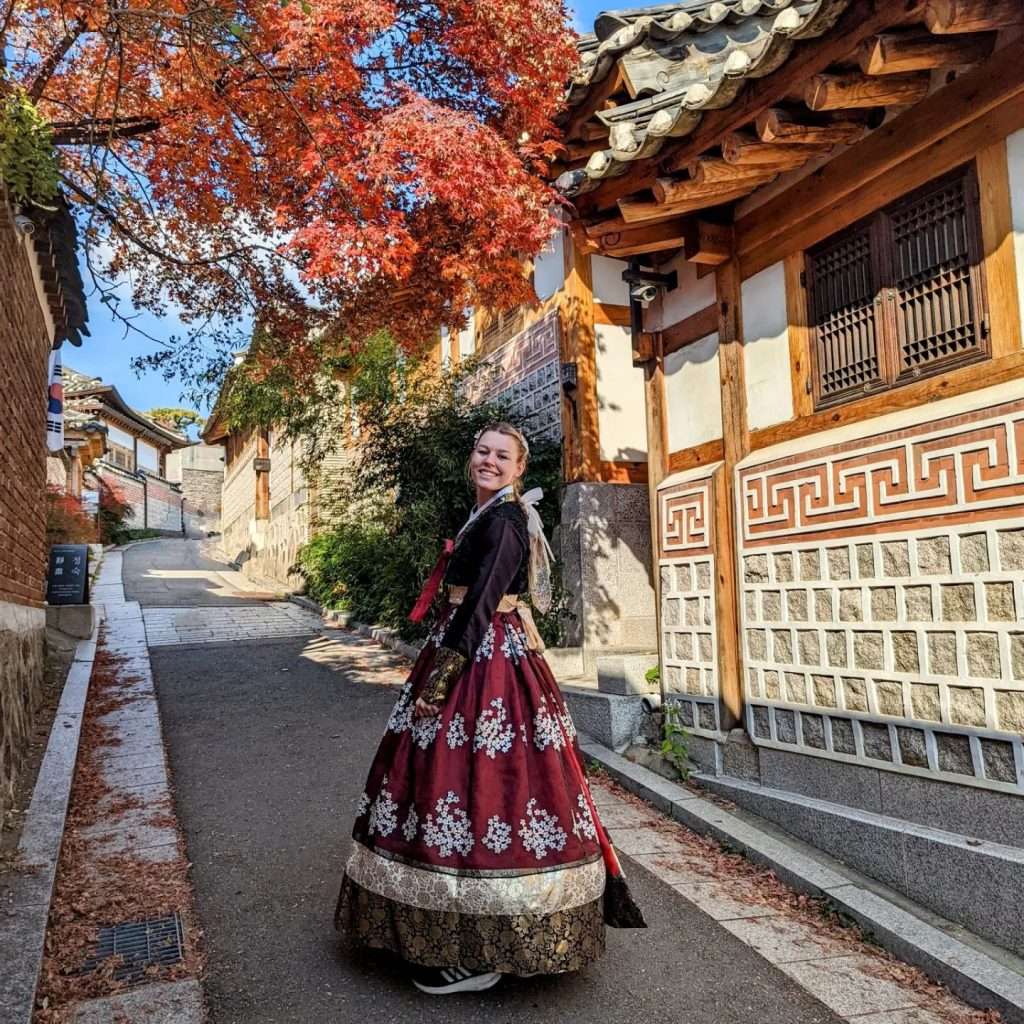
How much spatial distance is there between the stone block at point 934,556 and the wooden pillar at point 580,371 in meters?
4.44

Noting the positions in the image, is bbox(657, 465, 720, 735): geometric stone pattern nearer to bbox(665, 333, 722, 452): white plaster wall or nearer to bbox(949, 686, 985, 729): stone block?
bbox(665, 333, 722, 452): white plaster wall

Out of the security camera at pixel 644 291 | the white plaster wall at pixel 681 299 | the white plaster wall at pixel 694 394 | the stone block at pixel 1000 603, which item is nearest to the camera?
the stone block at pixel 1000 603

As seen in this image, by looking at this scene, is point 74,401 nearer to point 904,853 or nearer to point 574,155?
point 574,155

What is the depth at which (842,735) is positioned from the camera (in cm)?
471

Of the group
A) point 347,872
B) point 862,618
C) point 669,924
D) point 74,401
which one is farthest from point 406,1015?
point 74,401

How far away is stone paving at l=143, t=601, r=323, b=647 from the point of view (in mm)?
12561

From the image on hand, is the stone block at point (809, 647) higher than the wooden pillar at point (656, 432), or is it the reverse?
the wooden pillar at point (656, 432)

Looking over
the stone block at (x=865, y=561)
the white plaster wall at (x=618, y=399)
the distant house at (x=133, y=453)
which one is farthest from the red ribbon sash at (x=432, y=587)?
the distant house at (x=133, y=453)

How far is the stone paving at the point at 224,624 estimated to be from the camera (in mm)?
12561

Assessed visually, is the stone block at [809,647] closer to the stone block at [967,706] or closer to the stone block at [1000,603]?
the stone block at [967,706]

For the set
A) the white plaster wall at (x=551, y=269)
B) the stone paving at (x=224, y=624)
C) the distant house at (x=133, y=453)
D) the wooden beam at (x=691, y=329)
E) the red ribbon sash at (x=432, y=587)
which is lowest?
the stone paving at (x=224, y=624)

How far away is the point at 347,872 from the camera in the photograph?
128 inches

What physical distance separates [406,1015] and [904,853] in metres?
2.70

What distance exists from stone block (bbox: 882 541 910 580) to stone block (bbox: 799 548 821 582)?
1.56 feet
